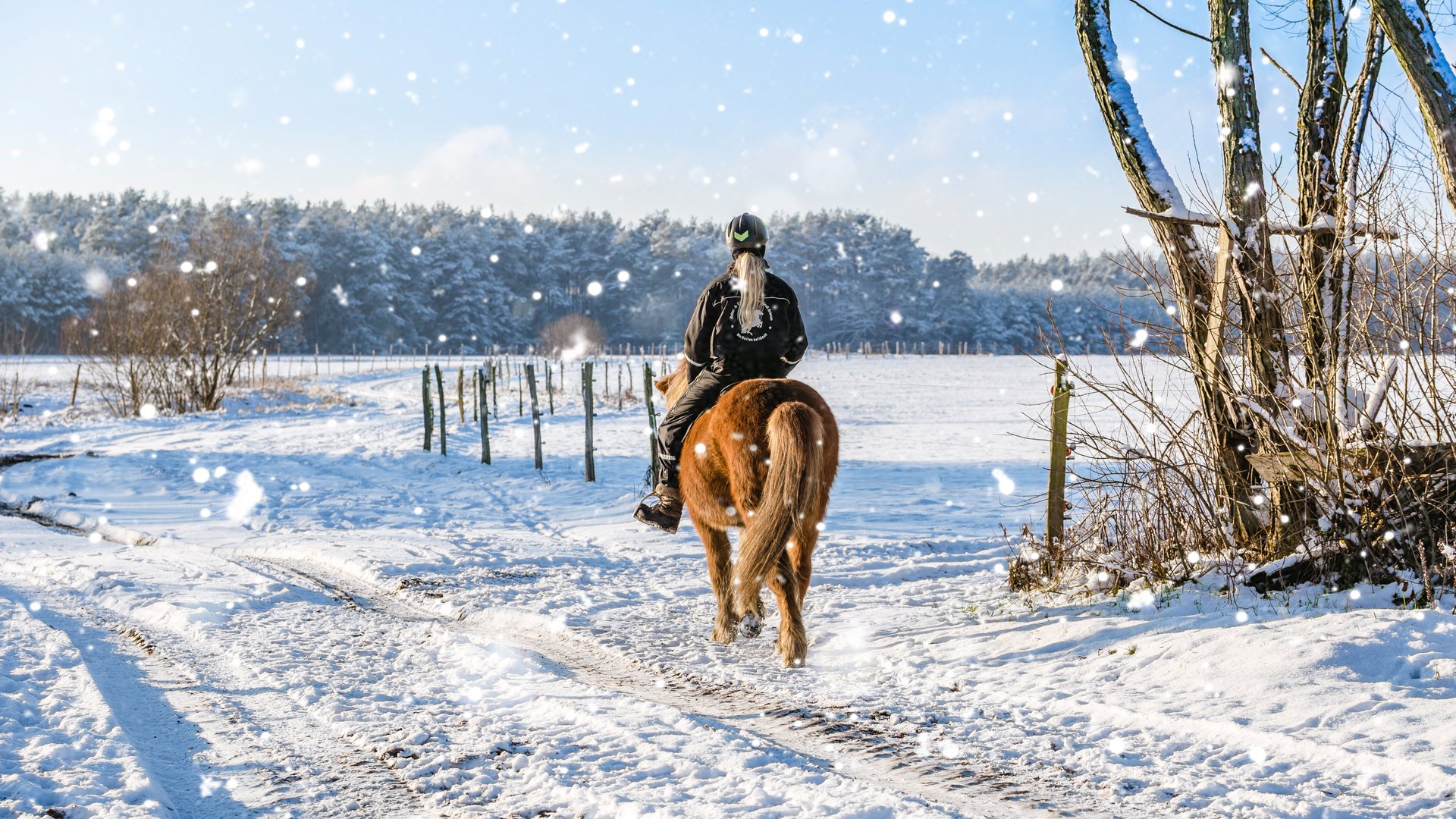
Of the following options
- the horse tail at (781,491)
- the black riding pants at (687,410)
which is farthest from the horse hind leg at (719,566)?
the horse tail at (781,491)

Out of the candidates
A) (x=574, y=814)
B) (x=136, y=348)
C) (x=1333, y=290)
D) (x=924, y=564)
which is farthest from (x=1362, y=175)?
(x=136, y=348)

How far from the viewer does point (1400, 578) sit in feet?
16.6

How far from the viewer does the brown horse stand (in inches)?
194

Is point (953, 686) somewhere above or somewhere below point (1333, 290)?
below

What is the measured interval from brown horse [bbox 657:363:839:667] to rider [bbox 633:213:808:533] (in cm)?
21

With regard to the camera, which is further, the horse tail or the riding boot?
the riding boot

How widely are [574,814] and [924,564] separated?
18.0 ft

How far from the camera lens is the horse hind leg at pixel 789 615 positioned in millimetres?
5008

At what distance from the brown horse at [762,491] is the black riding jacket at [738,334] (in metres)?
0.30

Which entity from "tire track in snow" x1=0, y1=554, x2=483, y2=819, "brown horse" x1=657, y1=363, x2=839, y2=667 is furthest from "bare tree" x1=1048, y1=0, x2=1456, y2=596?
"tire track in snow" x1=0, y1=554, x2=483, y2=819

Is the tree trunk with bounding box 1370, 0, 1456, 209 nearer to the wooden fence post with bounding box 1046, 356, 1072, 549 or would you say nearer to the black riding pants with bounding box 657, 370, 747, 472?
the wooden fence post with bounding box 1046, 356, 1072, 549

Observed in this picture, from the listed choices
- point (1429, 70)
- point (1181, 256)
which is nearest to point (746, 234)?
point (1181, 256)

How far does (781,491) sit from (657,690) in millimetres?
1150

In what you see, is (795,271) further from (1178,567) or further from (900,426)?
(1178,567)
